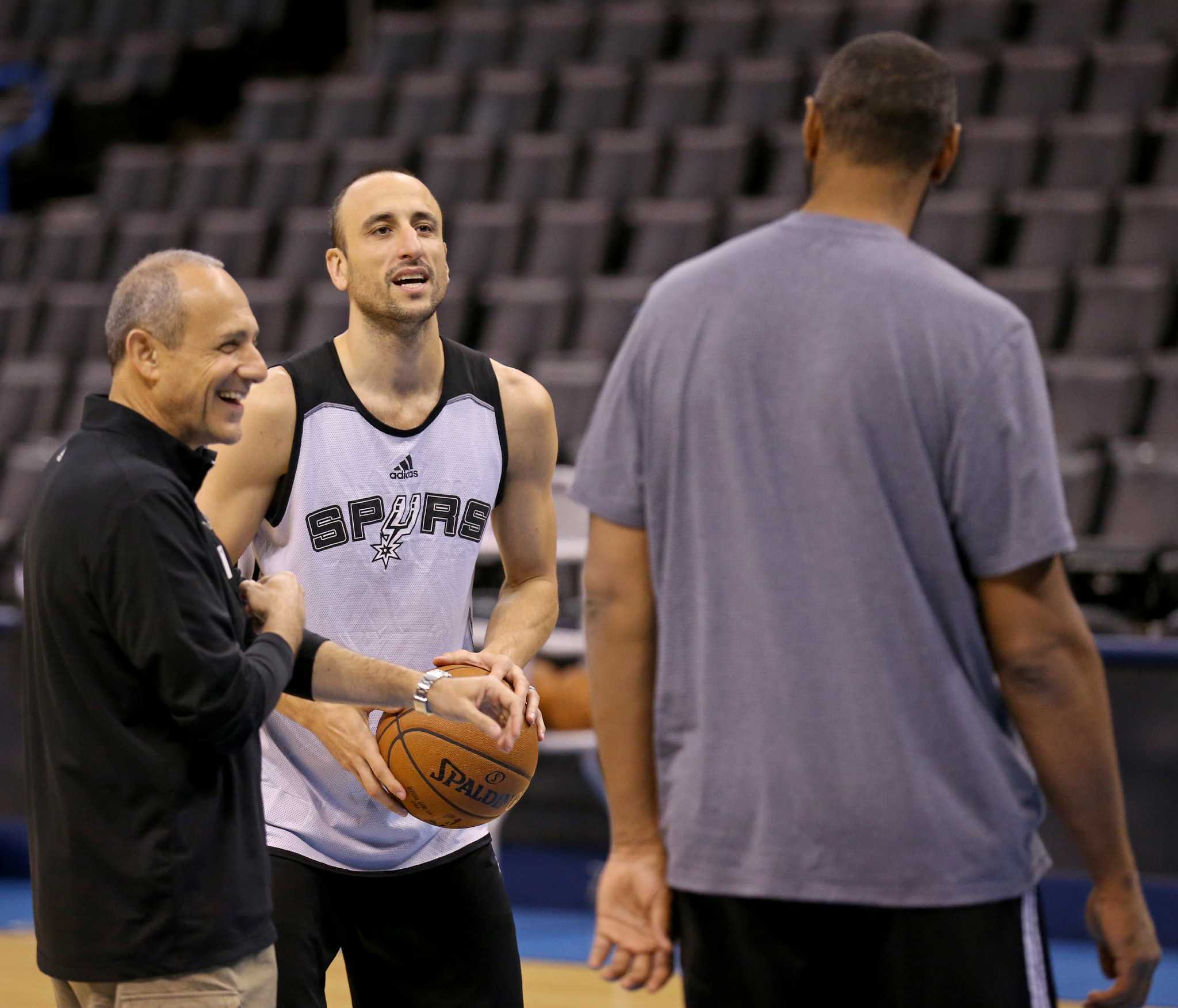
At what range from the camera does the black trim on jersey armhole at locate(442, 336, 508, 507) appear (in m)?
2.88

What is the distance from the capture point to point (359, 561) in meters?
2.73

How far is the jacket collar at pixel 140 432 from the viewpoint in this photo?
2113 mm

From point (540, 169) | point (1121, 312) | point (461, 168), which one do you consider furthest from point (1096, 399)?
point (461, 168)

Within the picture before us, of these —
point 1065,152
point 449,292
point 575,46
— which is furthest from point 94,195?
point 1065,152

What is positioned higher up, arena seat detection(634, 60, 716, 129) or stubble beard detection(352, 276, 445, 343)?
arena seat detection(634, 60, 716, 129)

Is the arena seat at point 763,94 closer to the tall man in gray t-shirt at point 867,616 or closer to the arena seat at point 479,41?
the arena seat at point 479,41

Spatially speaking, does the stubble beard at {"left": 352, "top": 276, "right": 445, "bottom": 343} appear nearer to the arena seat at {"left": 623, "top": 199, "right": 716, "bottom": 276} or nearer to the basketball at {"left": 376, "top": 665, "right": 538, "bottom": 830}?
the basketball at {"left": 376, "top": 665, "right": 538, "bottom": 830}

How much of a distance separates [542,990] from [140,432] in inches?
124

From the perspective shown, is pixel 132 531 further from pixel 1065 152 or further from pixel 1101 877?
pixel 1065 152

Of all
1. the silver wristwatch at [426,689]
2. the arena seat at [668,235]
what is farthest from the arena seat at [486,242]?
the silver wristwatch at [426,689]

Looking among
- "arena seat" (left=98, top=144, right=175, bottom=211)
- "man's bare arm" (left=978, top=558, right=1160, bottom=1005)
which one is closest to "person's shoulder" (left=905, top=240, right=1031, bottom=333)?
"man's bare arm" (left=978, top=558, right=1160, bottom=1005)

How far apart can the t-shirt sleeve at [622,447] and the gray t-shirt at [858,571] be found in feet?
0.24

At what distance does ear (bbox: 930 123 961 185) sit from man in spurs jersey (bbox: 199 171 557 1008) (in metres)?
1.06

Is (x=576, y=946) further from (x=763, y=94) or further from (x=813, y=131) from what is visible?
(x=763, y=94)
